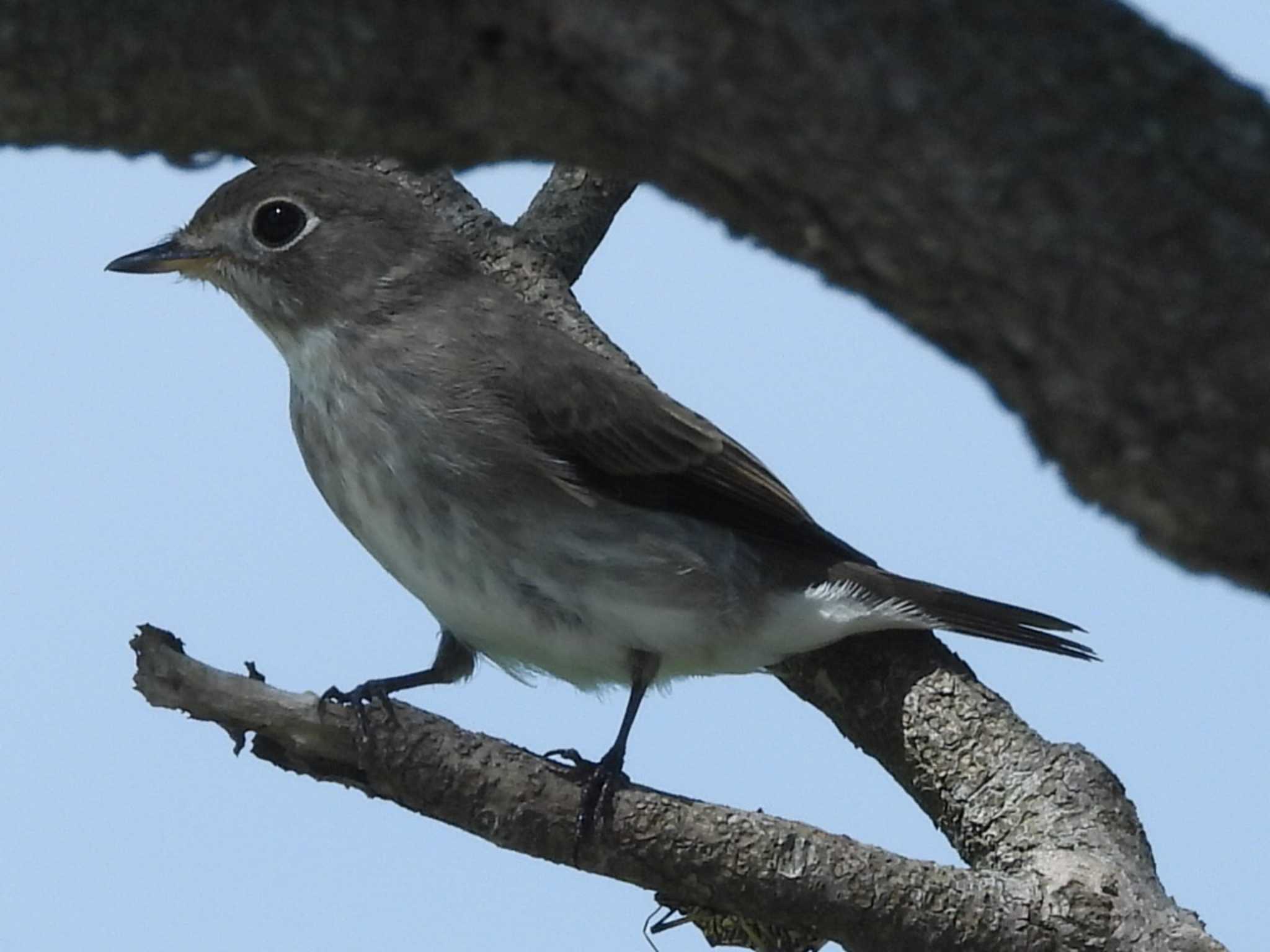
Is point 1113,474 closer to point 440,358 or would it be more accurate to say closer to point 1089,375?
point 1089,375

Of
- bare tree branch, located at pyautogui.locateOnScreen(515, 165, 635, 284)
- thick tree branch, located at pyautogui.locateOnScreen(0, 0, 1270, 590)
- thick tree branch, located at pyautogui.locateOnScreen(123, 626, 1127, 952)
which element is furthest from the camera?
bare tree branch, located at pyautogui.locateOnScreen(515, 165, 635, 284)

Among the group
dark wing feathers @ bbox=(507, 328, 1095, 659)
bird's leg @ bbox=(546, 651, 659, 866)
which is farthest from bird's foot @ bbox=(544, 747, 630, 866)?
dark wing feathers @ bbox=(507, 328, 1095, 659)

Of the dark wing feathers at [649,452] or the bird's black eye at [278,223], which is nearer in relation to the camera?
the dark wing feathers at [649,452]

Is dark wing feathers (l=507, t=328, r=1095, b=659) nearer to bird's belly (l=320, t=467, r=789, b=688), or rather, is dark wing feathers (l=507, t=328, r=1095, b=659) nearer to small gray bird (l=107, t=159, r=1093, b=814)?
small gray bird (l=107, t=159, r=1093, b=814)

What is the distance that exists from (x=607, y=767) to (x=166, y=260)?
5.81 feet

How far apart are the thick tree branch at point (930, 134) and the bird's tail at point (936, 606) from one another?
2711 mm

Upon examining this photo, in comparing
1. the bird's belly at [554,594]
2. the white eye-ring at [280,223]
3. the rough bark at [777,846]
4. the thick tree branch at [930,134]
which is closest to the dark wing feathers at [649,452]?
the bird's belly at [554,594]

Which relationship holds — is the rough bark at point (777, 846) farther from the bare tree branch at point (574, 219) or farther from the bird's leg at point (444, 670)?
the bare tree branch at point (574, 219)

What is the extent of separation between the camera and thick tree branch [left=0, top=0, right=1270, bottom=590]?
148 centimetres

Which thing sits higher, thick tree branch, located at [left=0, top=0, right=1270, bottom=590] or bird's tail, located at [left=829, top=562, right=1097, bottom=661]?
bird's tail, located at [left=829, top=562, right=1097, bottom=661]

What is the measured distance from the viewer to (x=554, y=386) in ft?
14.4

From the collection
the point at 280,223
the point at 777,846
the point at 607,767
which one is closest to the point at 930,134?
the point at 777,846

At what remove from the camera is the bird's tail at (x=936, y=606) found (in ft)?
14.2

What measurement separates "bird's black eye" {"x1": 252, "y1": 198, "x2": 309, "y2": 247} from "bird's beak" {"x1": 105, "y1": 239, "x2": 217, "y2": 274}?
0.42 ft
